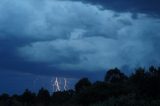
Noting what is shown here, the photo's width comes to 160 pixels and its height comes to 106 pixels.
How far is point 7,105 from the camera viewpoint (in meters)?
66.4

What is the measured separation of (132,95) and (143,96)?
3.96 ft

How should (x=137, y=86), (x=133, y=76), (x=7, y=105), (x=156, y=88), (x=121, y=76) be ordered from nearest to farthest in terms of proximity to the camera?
1. (x=156, y=88)
2. (x=137, y=86)
3. (x=7, y=105)
4. (x=133, y=76)
5. (x=121, y=76)

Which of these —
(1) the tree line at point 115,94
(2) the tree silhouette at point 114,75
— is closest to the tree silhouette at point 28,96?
(1) the tree line at point 115,94

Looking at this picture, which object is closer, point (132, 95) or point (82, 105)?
point (132, 95)

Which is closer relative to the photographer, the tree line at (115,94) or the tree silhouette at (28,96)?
the tree line at (115,94)

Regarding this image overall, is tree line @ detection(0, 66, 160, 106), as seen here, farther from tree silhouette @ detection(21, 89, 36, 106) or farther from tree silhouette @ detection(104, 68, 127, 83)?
tree silhouette @ detection(104, 68, 127, 83)

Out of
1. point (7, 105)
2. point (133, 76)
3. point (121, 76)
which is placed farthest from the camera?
point (121, 76)

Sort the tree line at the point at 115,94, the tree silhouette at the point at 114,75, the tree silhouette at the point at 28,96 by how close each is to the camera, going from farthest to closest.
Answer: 1. the tree silhouette at the point at 114,75
2. the tree silhouette at the point at 28,96
3. the tree line at the point at 115,94

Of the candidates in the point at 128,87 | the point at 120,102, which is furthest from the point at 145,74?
the point at 120,102

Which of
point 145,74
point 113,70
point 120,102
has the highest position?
point 113,70

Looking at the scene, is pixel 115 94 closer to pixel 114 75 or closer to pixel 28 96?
pixel 28 96

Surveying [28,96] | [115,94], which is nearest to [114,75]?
[28,96]

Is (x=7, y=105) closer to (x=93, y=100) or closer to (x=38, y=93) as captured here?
(x=93, y=100)

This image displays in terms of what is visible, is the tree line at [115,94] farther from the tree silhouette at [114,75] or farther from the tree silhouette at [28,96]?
the tree silhouette at [114,75]
